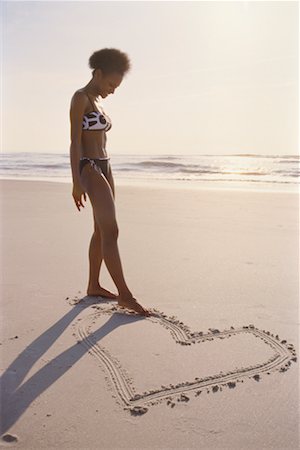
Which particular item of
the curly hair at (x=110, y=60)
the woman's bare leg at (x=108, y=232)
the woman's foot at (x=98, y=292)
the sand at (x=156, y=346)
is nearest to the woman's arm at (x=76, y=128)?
the woman's bare leg at (x=108, y=232)

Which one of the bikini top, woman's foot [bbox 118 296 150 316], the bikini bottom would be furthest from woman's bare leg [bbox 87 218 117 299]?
the bikini top

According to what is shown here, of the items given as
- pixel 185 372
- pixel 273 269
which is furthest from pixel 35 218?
pixel 185 372

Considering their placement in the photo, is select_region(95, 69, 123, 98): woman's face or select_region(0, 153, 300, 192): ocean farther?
select_region(0, 153, 300, 192): ocean

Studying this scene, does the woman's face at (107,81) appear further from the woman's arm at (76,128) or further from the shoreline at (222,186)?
the shoreline at (222,186)

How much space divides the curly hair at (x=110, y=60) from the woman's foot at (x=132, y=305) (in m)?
1.68

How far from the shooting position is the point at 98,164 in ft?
12.6

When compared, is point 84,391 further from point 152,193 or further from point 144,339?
point 152,193

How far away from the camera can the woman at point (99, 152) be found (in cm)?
368

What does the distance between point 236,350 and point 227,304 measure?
2.65ft

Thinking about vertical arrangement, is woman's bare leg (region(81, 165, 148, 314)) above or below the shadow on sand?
above

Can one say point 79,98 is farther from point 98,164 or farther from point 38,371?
point 38,371

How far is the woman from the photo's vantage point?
145 inches

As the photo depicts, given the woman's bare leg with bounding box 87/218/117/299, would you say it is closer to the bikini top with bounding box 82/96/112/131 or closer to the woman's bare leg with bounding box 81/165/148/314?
the woman's bare leg with bounding box 81/165/148/314

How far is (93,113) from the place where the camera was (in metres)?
3.73
